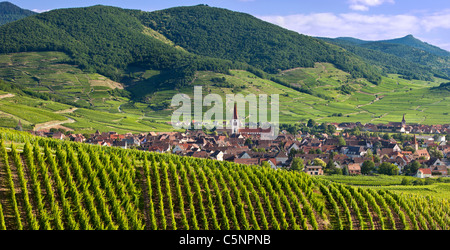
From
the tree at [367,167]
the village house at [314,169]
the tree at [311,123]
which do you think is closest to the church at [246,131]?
the tree at [311,123]

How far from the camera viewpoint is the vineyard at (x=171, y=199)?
21.5 m

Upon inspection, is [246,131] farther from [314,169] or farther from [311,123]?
[314,169]

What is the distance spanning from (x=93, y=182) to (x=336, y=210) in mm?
14870

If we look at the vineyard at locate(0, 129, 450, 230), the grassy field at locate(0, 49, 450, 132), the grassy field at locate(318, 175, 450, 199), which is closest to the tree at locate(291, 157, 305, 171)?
the grassy field at locate(318, 175, 450, 199)

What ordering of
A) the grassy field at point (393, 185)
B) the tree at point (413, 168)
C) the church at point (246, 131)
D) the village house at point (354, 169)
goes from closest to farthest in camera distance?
1. the grassy field at point (393, 185)
2. the tree at point (413, 168)
3. the village house at point (354, 169)
4. the church at point (246, 131)

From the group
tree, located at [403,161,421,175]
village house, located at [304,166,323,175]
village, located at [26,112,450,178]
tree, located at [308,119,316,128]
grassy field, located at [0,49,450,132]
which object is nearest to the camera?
tree, located at [403,161,421,175]

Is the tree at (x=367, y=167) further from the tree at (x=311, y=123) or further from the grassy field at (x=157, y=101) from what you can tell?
the tree at (x=311, y=123)

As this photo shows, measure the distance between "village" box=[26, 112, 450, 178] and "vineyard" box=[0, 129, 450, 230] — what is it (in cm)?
3681

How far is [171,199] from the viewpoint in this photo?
80.5 ft

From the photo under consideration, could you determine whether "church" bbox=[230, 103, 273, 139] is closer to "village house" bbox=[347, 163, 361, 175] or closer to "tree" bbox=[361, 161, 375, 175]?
"village house" bbox=[347, 163, 361, 175]

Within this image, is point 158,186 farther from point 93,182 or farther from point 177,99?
point 177,99

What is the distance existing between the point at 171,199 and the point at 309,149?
67.2 metres

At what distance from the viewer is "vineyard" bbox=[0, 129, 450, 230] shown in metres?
21.5

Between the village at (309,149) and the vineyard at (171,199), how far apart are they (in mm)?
36806
